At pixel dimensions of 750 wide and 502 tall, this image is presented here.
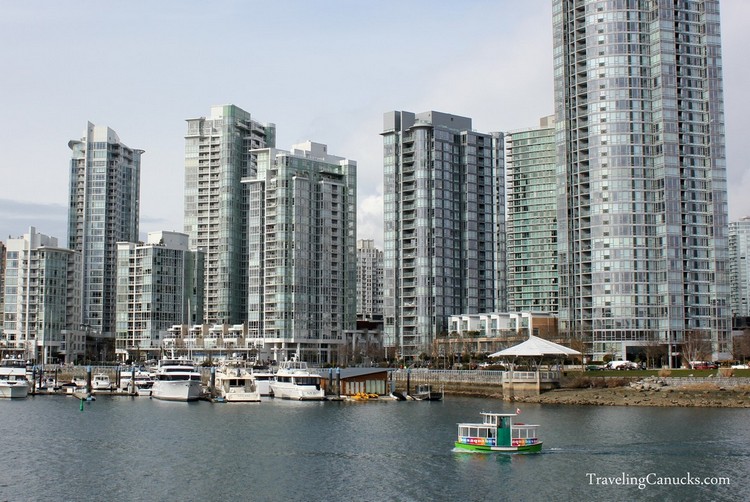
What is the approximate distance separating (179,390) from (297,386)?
18.1 meters

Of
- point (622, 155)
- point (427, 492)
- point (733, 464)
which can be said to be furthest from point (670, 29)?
point (427, 492)

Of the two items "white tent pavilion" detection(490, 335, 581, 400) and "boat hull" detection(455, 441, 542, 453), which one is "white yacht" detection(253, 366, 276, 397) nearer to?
"white tent pavilion" detection(490, 335, 581, 400)

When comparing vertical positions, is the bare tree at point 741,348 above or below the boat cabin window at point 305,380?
above

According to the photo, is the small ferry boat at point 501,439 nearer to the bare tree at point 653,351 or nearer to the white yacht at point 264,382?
the white yacht at point 264,382

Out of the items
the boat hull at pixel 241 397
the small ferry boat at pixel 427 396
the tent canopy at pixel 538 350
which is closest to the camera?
the tent canopy at pixel 538 350

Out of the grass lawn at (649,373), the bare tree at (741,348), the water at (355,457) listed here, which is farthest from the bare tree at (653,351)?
the water at (355,457)

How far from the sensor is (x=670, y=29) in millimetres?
184625

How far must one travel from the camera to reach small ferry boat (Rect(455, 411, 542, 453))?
77.9 metres

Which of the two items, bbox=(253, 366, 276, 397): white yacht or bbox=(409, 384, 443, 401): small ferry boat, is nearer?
bbox=(409, 384, 443, 401): small ferry boat

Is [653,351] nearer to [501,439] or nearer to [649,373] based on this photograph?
[649,373]

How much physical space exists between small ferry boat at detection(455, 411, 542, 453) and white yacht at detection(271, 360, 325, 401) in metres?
66.3

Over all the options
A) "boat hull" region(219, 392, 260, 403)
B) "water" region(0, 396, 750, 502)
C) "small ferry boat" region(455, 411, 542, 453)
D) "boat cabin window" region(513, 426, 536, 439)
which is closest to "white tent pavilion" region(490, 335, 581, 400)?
"water" region(0, 396, 750, 502)

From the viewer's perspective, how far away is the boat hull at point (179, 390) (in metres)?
143

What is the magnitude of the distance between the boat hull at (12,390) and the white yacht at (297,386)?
4120cm
